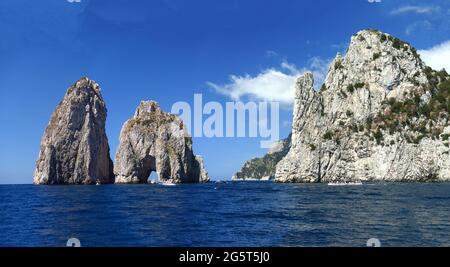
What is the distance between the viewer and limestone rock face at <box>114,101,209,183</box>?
548ft

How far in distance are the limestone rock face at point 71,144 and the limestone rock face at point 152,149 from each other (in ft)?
42.5

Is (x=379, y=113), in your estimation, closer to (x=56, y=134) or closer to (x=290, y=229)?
(x=56, y=134)

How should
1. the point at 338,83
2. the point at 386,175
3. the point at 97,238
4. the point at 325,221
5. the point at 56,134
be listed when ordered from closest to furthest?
the point at 97,238, the point at 325,221, the point at 386,175, the point at 56,134, the point at 338,83

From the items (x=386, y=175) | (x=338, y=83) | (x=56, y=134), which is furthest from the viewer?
(x=338, y=83)

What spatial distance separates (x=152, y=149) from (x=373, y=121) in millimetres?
89400

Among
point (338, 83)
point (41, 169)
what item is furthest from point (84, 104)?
point (338, 83)

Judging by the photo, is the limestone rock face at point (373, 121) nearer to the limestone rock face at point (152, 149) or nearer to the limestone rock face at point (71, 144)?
the limestone rock face at point (152, 149)

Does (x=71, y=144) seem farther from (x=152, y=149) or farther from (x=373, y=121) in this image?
(x=373, y=121)

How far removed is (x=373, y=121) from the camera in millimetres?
156500

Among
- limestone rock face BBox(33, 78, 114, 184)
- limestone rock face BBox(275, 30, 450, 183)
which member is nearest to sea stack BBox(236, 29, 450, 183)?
limestone rock face BBox(275, 30, 450, 183)

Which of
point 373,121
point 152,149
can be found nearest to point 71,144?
point 152,149

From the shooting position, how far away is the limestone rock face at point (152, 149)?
167125 millimetres
